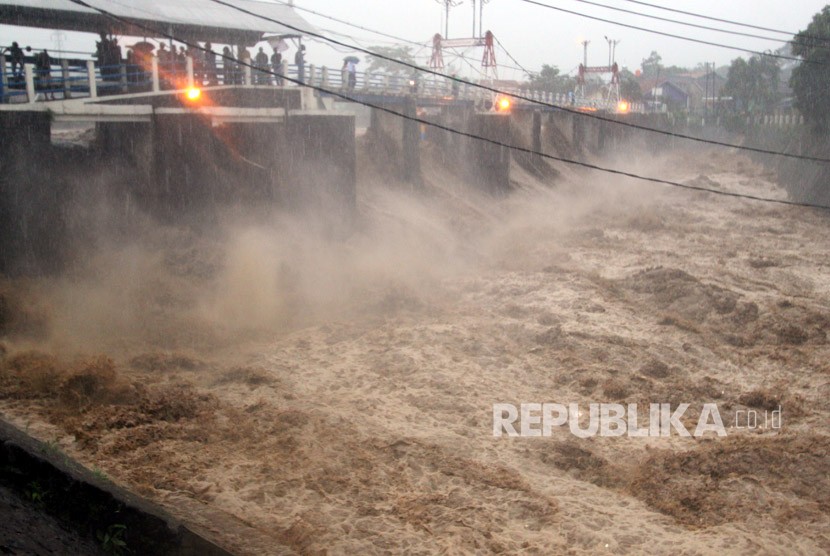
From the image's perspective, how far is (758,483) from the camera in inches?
361

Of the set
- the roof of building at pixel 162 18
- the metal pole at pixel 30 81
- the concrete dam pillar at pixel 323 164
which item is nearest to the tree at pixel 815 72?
the roof of building at pixel 162 18

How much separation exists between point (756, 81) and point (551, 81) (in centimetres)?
1990

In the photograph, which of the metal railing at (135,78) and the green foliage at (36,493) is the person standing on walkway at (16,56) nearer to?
the metal railing at (135,78)

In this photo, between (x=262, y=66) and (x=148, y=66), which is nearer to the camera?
(x=148, y=66)

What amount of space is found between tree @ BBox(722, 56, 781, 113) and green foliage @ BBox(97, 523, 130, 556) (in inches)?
2922

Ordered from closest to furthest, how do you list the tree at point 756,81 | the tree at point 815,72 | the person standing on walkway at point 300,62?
1. the person standing on walkway at point 300,62
2. the tree at point 815,72
3. the tree at point 756,81

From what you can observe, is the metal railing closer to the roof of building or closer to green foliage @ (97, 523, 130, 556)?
the roof of building

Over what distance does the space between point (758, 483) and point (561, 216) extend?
961 inches

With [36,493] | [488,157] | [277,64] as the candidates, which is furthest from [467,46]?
[36,493]

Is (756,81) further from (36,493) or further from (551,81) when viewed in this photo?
(36,493)

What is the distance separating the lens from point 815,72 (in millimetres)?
34250

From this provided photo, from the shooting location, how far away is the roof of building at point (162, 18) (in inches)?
739

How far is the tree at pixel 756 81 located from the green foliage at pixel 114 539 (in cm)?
7421

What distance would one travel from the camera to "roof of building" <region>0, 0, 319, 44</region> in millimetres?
18781
